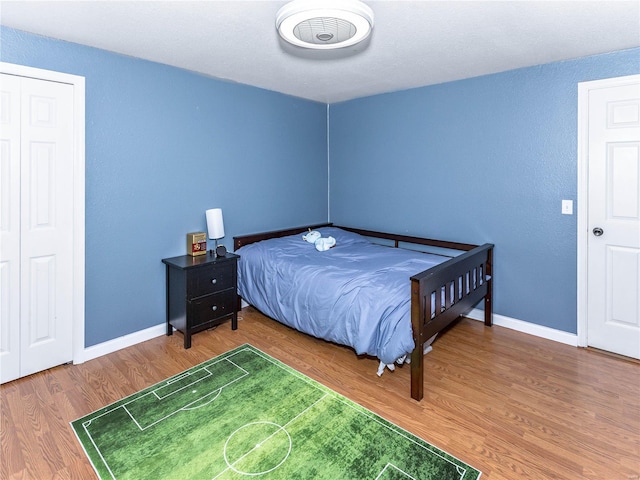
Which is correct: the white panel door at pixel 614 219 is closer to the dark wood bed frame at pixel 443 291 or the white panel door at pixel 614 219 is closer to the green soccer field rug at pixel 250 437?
the dark wood bed frame at pixel 443 291

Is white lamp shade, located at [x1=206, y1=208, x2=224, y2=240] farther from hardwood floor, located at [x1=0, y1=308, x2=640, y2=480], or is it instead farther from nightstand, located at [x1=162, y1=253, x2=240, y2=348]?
hardwood floor, located at [x1=0, y1=308, x2=640, y2=480]

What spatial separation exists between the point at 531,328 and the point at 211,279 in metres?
2.81

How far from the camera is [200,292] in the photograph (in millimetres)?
2973

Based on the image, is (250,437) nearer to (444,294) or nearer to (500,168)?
(444,294)

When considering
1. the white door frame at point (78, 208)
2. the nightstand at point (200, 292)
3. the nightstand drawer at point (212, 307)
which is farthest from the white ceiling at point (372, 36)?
the nightstand drawer at point (212, 307)

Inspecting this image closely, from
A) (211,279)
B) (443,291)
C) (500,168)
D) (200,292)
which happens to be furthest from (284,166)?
(443,291)

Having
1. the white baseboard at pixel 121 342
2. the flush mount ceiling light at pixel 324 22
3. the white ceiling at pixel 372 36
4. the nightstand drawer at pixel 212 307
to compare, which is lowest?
the white baseboard at pixel 121 342

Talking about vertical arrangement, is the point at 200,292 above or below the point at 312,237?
below

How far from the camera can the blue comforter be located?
→ 235 centimetres

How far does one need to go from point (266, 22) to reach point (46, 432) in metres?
2.64

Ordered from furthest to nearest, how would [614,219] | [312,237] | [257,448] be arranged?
[312,237] < [614,219] < [257,448]

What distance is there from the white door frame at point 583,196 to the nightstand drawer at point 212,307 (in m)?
2.90

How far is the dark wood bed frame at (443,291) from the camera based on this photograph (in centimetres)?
220

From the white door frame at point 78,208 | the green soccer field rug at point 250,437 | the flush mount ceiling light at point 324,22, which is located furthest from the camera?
the white door frame at point 78,208
